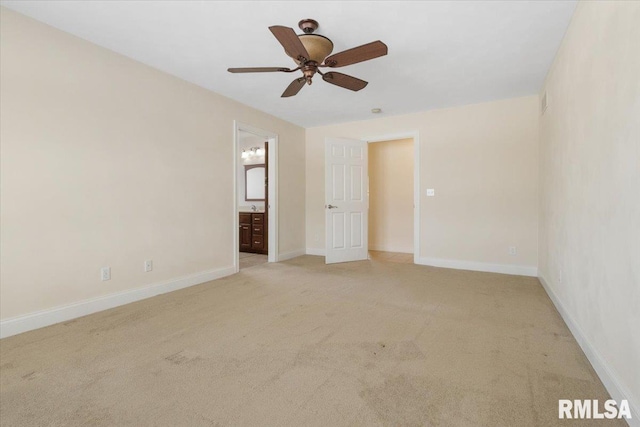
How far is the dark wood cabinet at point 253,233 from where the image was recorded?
5.86 metres

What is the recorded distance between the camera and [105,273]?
9.38 feet

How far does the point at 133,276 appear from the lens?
10.1ft

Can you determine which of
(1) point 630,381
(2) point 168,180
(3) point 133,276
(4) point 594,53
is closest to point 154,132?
(2) point 168,180

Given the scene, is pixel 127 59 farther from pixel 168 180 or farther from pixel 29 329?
pixel 29 329

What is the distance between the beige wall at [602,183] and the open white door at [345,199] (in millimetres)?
2958

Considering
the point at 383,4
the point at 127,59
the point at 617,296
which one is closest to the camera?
the point at 617,296

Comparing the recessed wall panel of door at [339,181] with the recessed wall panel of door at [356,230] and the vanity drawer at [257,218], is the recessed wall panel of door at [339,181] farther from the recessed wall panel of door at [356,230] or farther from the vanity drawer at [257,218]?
the vanity drawer at [257,218]

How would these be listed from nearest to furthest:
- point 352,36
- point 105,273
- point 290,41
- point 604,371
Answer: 1. point 604,371
2. point 290,41
3. point 352,36
4. point 105,273

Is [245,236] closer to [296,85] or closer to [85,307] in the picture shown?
[85,307]

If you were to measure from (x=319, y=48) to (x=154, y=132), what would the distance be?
6.53 feet

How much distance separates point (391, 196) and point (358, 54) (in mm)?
4208

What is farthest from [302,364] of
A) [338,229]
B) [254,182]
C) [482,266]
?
[254,182]

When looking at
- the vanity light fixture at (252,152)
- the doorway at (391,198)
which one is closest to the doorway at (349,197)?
the doorway at (391,198)

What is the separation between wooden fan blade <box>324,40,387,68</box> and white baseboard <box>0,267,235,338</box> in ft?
9.29
